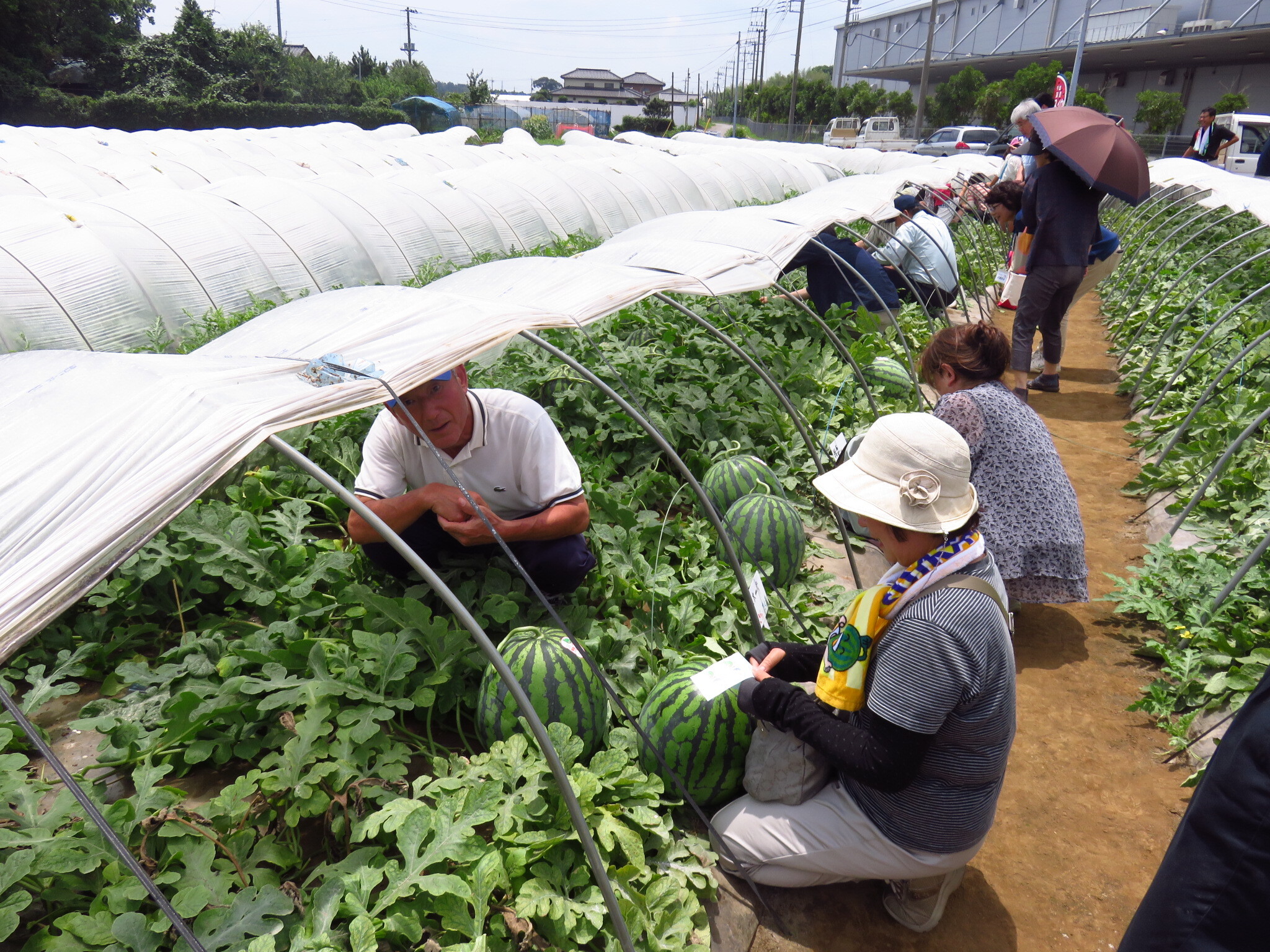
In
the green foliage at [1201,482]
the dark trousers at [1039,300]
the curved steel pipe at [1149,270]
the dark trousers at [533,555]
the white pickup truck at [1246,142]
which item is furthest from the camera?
the white pickup truck at [1246,142]

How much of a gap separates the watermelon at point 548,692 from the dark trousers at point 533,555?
578 millimetres

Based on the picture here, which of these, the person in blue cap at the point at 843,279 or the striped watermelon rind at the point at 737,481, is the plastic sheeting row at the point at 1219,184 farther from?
Result: the striped watermelon rind at the point at 737,481

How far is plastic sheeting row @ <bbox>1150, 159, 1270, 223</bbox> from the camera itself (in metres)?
8.95

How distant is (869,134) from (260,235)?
153 feet

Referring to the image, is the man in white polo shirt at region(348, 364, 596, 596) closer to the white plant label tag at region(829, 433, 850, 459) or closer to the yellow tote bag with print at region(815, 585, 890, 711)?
the yellow tote bag with print at region(815, 585, 890, 711)

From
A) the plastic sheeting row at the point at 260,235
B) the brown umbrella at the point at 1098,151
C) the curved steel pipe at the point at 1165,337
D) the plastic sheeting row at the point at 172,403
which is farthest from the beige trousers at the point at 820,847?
the curved steel pipe at the point at 1165,337

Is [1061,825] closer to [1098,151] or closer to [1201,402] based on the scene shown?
[1201,402]

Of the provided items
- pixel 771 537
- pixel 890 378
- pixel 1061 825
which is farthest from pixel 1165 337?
pixel 1061 825

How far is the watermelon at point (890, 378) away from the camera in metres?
7.00

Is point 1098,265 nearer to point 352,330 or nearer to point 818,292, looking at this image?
point 818,292

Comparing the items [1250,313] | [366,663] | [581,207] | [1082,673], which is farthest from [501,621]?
[581,207]

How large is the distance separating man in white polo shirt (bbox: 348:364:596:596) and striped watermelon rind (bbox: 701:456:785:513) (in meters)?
1.40

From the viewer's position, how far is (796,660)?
3053 mm

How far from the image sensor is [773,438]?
612 centimetres
